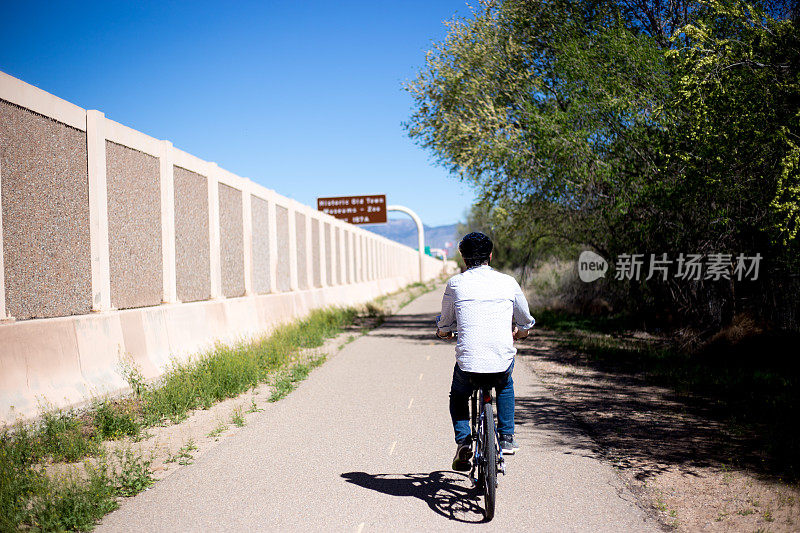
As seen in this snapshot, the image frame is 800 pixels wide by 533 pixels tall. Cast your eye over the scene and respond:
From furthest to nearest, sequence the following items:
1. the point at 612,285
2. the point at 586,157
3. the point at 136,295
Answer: the point at 612,285 < the point at 586,157 < the point at 136,295

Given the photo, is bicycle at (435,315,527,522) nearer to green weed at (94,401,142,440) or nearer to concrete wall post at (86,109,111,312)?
green weed at (94,401,142,440)

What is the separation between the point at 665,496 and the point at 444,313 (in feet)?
6.99

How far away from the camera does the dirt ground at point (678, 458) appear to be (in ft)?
15.1

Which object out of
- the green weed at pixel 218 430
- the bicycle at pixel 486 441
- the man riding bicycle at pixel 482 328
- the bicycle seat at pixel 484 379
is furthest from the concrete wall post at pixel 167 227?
the bicycle seat at pixel 484 379

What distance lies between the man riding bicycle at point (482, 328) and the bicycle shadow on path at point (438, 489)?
0.29 m

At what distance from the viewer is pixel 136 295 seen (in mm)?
9695

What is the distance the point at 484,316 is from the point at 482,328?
0.08 metres

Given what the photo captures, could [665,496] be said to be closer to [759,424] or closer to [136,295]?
[759,424]

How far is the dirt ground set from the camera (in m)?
4.61

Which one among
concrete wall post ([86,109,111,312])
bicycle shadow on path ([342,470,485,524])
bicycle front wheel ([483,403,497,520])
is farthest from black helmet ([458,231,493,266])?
concrete wall post ([86,109,111,312])

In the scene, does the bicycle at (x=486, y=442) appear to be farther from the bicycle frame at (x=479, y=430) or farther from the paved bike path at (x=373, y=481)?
the paved bike path at (x=373, y=481)

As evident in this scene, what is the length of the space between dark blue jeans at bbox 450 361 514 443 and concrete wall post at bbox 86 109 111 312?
5512mm

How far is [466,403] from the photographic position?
4.93m

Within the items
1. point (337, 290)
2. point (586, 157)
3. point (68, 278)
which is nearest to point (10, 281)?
point (68, 278)
